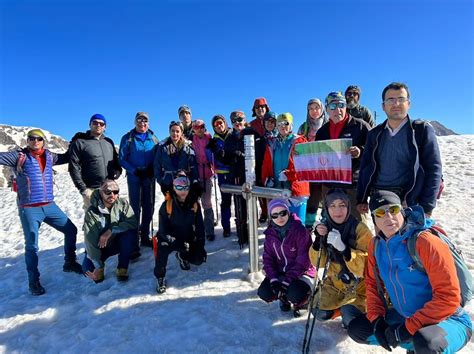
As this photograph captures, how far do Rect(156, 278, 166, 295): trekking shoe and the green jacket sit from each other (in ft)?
3.68

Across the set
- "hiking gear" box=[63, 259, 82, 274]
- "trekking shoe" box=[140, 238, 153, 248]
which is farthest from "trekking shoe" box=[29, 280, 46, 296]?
"trekking shoe" box=[140, 238, 153, 248]

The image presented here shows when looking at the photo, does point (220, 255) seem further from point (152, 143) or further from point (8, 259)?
point (8, 259)

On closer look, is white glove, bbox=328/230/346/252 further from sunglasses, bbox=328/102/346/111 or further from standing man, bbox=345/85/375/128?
standing man, bbox=345/85/375/128

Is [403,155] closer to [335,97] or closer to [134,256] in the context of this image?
[335,97]

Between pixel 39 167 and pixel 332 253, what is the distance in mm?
5378

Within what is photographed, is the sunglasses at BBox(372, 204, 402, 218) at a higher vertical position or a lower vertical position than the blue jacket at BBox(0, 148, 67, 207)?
lower

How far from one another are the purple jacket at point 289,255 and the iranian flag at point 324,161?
34.9 inches

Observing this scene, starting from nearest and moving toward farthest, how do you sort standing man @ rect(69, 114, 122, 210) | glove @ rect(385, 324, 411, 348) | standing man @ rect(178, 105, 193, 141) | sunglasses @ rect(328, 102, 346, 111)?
glove @ rect(385, 324, 411, 348), sunglasses @ rect(328, 102, 346, 111), standing man @ rect(69, 114, 122, 210), standing man @ rect(178, 105, 193, 141)

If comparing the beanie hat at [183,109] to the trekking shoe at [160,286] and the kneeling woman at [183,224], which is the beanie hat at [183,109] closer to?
the kneeling woman at [183,224]

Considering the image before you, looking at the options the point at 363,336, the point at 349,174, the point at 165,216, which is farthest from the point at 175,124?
the point at 363,336

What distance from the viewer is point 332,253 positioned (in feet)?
12.4

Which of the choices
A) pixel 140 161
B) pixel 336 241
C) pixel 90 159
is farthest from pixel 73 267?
pixel 336 241

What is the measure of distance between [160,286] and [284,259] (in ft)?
7.39

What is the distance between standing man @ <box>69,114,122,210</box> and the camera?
234 inches
